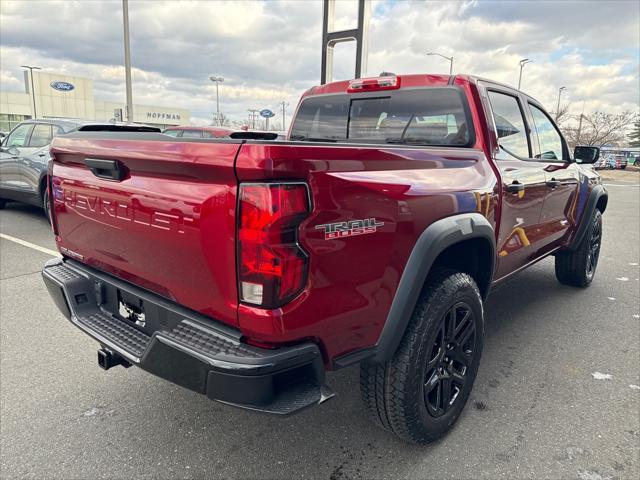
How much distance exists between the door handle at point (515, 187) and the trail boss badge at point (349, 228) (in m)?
1.44

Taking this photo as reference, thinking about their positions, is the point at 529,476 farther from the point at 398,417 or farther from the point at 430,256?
the point at 430,256

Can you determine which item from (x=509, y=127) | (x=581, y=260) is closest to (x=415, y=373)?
(x=509, y=127)

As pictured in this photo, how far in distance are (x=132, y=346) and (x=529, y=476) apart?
1.90 m

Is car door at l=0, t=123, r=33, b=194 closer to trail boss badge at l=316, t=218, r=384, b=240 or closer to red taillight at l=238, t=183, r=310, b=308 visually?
red taillight at l=238, t=183, r=310, b=308

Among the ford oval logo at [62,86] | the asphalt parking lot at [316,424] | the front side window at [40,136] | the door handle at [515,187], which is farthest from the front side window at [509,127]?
the ford oval logo at [62,86]

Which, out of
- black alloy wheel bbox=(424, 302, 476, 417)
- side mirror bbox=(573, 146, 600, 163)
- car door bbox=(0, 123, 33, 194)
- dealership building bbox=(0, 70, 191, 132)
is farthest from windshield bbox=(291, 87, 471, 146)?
dealership building bbox=(0, 70, 191, 132)

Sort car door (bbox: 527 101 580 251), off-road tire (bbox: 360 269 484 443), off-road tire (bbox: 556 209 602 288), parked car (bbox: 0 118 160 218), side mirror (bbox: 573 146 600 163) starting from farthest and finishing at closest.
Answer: parked car (bbox: 0 118 160 218)
off-road tire (bbox: 556 209 602 288)
side mirror (bbox: 573 146 600 163)
car door (bbox: 527 101 580 251)
off-road tire (bbox: 360 269 484 443)

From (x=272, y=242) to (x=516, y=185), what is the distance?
2046 millimetres

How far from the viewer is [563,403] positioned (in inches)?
110

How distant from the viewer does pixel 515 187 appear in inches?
117

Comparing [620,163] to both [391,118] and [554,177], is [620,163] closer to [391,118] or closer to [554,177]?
[554,177]

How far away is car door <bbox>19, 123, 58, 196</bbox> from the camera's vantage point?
7.05 meters

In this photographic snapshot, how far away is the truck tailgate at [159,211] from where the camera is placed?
1648 millimetres

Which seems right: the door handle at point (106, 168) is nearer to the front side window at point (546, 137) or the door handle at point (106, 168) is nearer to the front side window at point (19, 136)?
the front side window at point (546, 137)
